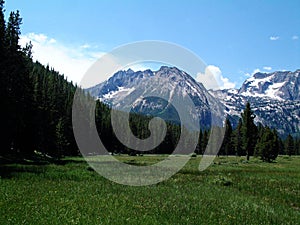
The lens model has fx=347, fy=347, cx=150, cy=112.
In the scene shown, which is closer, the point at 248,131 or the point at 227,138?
the point at 248,131

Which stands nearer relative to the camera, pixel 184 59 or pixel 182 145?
pixel 184 59

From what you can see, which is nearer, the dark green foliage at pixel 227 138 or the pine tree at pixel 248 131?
the pine tree at pixel 248 131

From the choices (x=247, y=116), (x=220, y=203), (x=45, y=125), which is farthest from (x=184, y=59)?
(x=247, y=116)

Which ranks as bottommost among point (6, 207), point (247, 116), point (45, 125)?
point (6, 207)

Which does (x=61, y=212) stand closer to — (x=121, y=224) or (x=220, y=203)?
(x=121, y=224)

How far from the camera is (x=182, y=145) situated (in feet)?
577

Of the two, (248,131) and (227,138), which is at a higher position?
(248,131)

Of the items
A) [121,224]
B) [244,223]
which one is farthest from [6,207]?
[244,223]

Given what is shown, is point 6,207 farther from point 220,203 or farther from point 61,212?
point 220,203

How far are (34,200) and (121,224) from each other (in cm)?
595

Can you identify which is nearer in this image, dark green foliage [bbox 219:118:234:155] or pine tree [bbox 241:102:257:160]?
pine tree [bbox 241:102:257:160]

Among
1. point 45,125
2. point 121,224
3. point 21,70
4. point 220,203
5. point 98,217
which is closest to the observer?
point 121,224

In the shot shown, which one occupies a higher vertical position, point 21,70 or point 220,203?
point 21,70

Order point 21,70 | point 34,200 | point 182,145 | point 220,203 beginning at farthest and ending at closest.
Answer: point 182,145 < point 21,70 < point 220,203 < point 34,200
